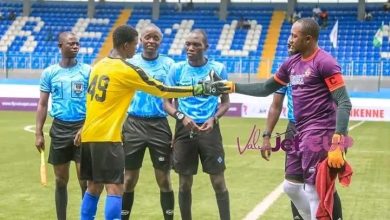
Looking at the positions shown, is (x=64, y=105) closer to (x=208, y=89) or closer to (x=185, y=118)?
(x=185, y=118)

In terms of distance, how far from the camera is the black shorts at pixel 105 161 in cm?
600

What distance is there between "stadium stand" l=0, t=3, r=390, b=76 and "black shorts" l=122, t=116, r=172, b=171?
23.8m

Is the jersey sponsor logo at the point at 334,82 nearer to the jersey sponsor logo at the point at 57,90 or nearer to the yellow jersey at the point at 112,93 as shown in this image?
the yellow jersey at the point at 112,93

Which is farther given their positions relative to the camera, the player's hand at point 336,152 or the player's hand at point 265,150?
the player's hand at point 265,150

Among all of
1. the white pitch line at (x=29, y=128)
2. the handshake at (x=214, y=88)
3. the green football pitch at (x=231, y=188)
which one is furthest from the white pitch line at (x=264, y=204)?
the white pitch line at (x=29, y=128)

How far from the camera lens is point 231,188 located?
9.89 m

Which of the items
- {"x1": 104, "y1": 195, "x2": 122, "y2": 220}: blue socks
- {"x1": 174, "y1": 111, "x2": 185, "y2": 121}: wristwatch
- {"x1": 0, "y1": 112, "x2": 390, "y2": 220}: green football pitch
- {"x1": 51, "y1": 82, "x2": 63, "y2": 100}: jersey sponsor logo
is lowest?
{"x1": 0, "y1": 112, "x2": 390, "y2": 220}: green football pitch

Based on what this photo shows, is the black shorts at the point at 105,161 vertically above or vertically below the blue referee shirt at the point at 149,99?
below

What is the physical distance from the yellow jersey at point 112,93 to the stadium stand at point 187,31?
81.7 feet

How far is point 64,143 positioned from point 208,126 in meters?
1.49

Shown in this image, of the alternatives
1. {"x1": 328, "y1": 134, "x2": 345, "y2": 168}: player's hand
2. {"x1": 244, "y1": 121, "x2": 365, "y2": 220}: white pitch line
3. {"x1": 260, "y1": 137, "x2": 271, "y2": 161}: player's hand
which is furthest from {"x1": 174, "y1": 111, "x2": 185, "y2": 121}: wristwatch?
{"x1": 328, "y1": 134, "x2": 345, "y2": 168}: player's hand

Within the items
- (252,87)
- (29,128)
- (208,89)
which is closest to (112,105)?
(208,89)

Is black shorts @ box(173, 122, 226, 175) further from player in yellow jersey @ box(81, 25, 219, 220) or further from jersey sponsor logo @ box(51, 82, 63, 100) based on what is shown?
jersey sponsor logo @ box(51, 82, 63, 100)

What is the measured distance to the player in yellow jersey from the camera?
19.2 ft
